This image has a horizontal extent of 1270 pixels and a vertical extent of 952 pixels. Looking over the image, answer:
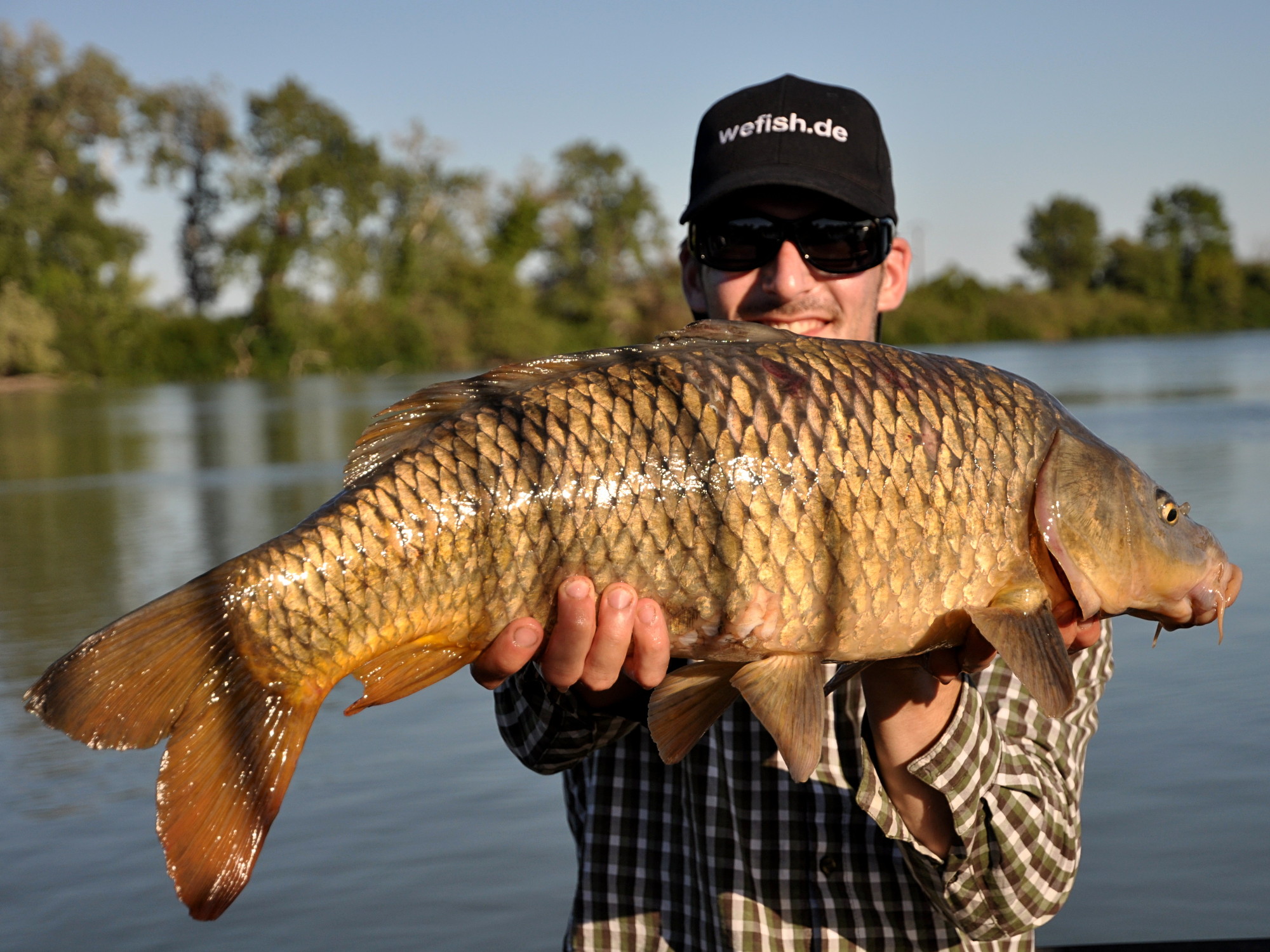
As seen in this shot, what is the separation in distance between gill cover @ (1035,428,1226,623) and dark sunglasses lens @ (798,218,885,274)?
2.34ft

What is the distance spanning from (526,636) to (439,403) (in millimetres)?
321

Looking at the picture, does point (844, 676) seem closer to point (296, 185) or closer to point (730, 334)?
point (730, 334)

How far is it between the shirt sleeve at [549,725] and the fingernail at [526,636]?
0.27 metres

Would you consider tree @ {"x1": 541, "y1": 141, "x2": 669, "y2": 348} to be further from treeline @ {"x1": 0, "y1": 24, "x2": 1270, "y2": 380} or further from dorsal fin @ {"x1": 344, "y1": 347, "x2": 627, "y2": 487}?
dorsal fin @ {"x1": 344, "y1": 347, "x2": 627, "y2": 487}

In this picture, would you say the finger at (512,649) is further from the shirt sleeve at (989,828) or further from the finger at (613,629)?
the shirt sleeve at (989,828)

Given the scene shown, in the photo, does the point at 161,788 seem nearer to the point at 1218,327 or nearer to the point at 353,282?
the point at 353,282

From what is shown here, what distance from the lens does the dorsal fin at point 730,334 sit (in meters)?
1.80

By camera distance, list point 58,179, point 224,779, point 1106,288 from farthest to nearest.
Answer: point 1106,288, point 58,179, point 224,779

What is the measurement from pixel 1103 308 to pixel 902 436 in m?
61.2

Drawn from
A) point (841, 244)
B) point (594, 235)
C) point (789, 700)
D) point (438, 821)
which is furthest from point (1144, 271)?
point (789, 700)

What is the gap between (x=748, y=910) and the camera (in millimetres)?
1983

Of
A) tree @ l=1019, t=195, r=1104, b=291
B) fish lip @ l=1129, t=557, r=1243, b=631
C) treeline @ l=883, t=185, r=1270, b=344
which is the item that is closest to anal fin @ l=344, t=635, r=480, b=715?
fish lip @ l=1129, t=557, r=1243, b=631

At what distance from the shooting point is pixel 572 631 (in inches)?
66.6

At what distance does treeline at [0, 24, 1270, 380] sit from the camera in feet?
127
